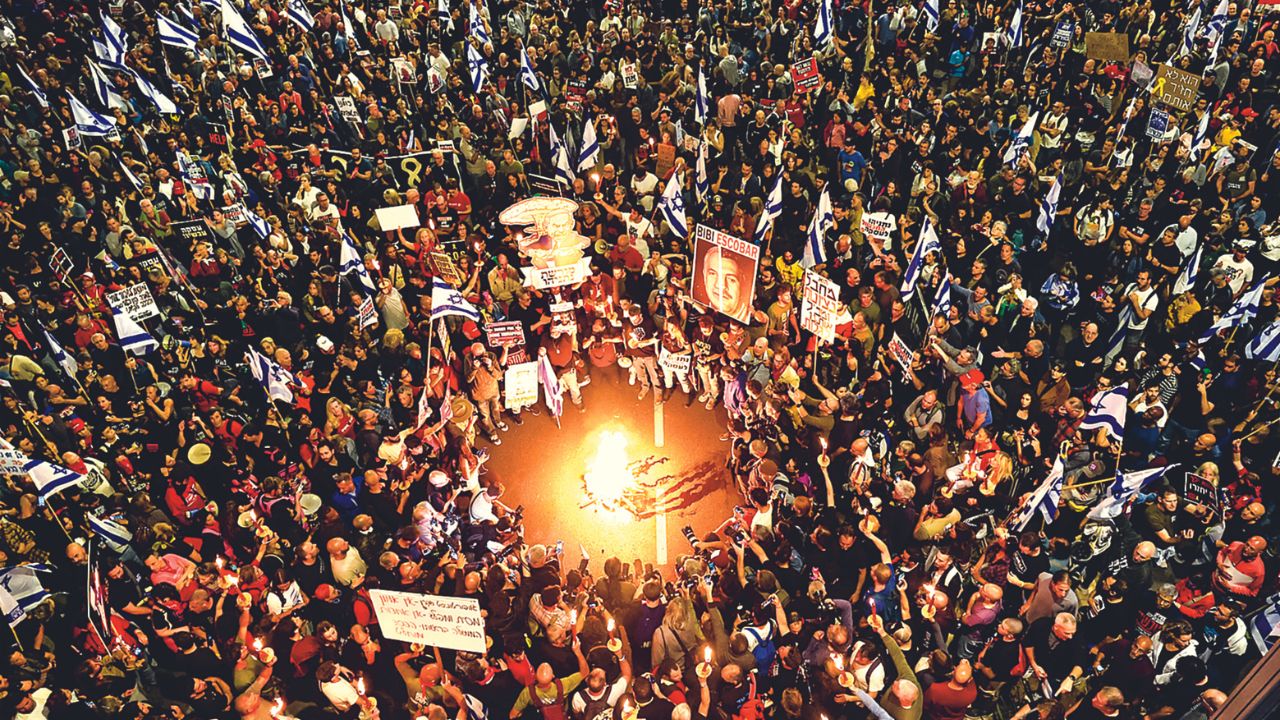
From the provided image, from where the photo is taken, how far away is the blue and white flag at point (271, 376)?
9688 mm

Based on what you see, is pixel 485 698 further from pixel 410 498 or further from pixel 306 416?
pixel 306 416

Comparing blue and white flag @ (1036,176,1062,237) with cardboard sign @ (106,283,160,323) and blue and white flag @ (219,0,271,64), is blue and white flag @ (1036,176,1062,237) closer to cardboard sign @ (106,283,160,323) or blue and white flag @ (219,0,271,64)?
cardboard sign @ (106,283,160,323)

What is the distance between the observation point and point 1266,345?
9.19 metres

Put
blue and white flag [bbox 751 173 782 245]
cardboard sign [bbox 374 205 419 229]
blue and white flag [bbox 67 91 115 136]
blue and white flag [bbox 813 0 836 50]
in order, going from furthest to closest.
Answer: blue and white flag [bbox 813 0 836 50] < blue and white flag [bbox 67 91 115 136] < cardboard sign [bbox 374 205 419 229] < blue and white flag [bbox 751 173 782 245]

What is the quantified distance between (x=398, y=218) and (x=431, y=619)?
8020 millimetres

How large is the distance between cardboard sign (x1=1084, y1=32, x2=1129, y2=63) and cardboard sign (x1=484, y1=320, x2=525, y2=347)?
48.2 ft

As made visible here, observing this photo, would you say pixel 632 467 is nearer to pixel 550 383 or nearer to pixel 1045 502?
pixel 550 383

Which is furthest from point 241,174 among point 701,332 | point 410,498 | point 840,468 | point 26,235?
point 840,468

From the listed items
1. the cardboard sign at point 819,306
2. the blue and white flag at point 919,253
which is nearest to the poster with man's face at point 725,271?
the cardboard sign at point 819,306

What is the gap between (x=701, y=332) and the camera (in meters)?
11.1

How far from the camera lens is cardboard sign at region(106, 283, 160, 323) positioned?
1027cm

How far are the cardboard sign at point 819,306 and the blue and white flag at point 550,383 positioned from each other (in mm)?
3864

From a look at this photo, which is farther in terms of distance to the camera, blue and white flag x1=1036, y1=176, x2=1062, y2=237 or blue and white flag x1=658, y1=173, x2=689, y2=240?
blue and white flag x1=658, y1=173, x2=689, y2=240

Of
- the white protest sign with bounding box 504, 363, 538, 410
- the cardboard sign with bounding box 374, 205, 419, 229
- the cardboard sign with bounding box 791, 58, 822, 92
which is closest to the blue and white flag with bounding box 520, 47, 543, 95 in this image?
the cardboard sign with bounding box 374, 205, 419, 229
